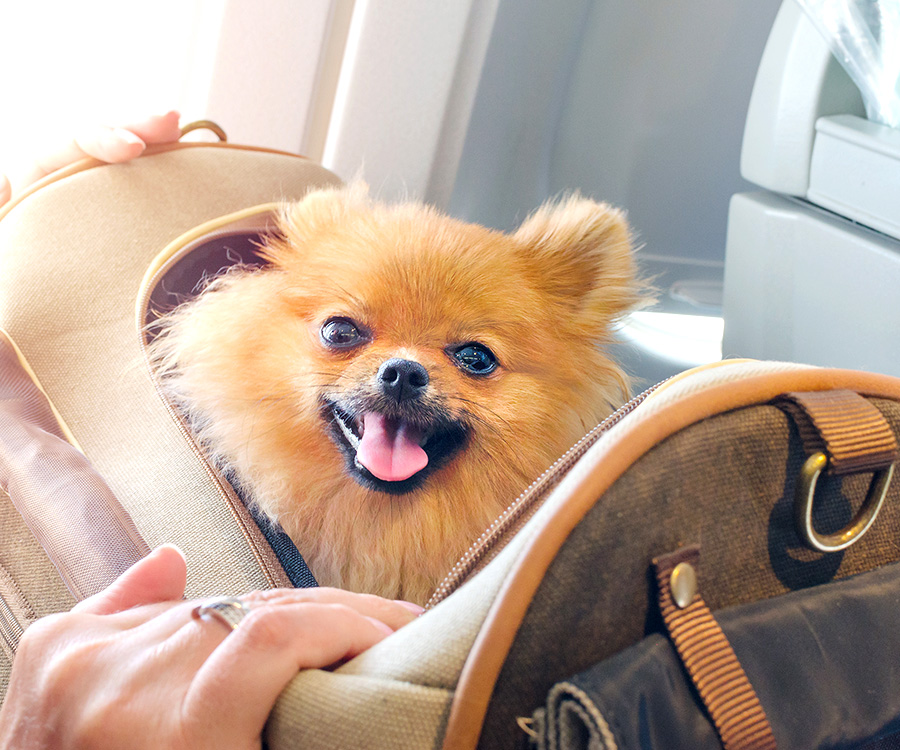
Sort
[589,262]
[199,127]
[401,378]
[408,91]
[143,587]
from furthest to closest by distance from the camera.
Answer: [408,91] → [199,127] → [589,262] → [401,378] → [143,587]

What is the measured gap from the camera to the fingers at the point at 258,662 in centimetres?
39

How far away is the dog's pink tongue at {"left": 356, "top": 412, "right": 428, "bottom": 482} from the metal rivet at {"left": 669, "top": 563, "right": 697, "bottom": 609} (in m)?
0.31

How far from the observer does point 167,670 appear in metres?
0.42

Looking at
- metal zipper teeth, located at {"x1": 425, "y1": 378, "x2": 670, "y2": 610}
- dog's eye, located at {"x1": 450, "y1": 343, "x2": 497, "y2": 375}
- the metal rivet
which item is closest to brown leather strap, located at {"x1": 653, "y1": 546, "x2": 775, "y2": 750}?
the metal rivet

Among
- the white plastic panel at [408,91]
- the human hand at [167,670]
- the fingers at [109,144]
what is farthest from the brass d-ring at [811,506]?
the white plastic panel at [408,91]

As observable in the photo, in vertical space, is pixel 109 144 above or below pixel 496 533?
above

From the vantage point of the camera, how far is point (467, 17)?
1399 millimetres

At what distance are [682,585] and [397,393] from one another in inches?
12.0

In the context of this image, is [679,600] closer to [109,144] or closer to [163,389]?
[163,389]

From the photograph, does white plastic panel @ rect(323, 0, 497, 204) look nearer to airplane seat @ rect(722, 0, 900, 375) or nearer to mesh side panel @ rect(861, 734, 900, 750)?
airplane seat @ rect(722, 0, 900, 375)

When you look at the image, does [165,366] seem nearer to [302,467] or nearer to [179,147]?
[302,467]

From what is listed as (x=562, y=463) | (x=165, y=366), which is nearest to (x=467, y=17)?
(x=165, y=366)

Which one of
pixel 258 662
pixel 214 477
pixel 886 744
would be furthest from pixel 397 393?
pixel 886 744

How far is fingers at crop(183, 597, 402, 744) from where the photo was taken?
15.4 inches
